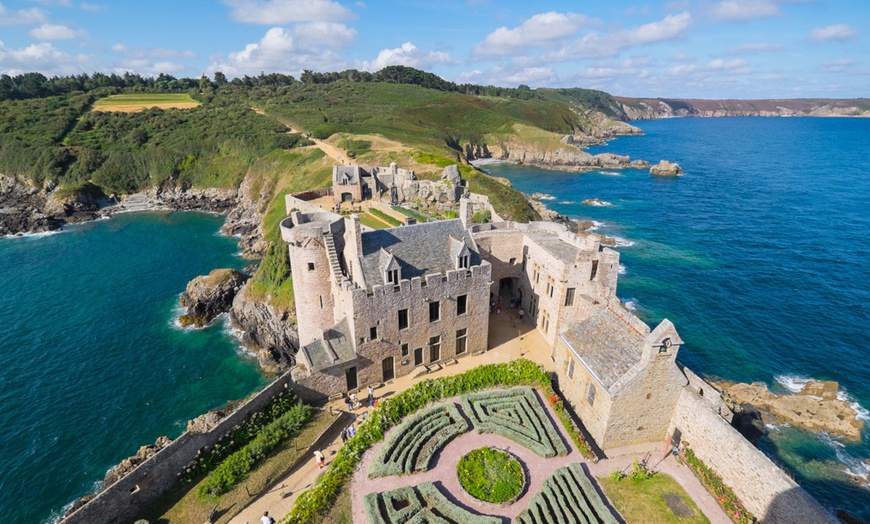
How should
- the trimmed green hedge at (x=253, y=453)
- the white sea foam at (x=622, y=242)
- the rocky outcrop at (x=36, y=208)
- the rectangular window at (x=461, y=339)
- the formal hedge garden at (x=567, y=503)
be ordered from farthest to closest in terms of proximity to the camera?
the rocky outcrop at (x=36, y=208) < the white sea foam at (x=622, y=242) < the rectangular window at (x=461, y=339) < the trimmed green hedge at (x=253, y=453) < the formal hedge garden at (x=567, y=503)

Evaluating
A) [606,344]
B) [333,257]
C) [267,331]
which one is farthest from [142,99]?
Result: [606,344]

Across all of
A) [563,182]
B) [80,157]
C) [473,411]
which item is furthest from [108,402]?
[563,182]

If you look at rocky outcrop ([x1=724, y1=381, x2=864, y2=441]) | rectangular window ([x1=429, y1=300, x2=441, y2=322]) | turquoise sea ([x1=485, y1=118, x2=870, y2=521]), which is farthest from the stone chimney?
turquoise sea ([x1=485, y1=118, x2=870, y2=521])

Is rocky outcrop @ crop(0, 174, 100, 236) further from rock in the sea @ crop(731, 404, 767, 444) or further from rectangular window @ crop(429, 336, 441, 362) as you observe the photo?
rock in the sea @ crop(731, 404, 767, 444)

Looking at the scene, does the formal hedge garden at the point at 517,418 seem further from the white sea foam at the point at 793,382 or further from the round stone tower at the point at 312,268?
the white sea foam at the point at 793,382

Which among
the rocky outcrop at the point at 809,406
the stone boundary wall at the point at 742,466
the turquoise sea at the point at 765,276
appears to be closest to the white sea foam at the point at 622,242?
the turquoise sea at the point at 765,276

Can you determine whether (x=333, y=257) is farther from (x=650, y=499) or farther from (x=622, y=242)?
(x=622, y=242)

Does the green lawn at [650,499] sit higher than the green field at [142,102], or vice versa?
the green field at [142,102]

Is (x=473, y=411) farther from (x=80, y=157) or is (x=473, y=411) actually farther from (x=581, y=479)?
(x=80, y=157)
